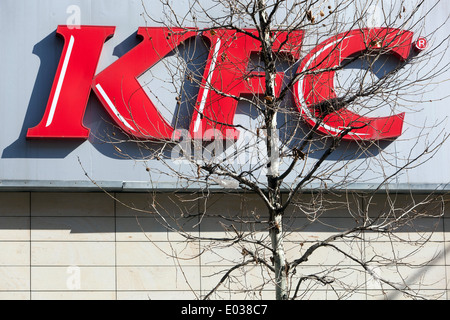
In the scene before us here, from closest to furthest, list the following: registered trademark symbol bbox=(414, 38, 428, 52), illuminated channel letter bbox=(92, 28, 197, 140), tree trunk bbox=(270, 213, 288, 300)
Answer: tree trunk bbox=(270, 213, 288, 300) < illuminated channel letter bbox=(92, 28, 197, 140) < registered trademark symbol bbox=(414, 38, 428, 52)

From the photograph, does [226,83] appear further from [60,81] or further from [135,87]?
[60,81]

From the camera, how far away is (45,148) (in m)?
11.4

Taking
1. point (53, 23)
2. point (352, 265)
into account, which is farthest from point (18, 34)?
point (352, 265)

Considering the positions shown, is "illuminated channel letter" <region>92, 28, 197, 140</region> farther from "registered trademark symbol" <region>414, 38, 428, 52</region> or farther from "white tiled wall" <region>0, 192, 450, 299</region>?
"registered trademark symbol" <region>414, 38, 428, 52</region>

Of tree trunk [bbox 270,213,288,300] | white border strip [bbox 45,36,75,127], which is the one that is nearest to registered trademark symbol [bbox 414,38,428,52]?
tree trunk [bbox 270,213,288,300]

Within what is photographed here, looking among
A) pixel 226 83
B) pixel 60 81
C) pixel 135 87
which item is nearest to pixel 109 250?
pixel 135 87

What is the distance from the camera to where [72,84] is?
11.4 metres

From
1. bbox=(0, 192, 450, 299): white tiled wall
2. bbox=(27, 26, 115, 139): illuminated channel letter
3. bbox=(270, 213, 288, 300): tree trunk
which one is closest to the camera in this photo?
bbox=(270, 213, 288, 300): tree trunk

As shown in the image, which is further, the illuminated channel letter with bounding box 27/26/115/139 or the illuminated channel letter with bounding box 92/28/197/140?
the illuminated channel letter with bounding box 92/28/197/140

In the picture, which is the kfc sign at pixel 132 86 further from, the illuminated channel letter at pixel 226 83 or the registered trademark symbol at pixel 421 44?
the registered trademark symbol at pixel 421 44

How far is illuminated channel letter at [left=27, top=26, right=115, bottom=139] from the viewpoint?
1128cm

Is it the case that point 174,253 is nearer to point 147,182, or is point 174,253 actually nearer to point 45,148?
point 147,182

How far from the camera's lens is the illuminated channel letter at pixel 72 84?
11281 millimetres
